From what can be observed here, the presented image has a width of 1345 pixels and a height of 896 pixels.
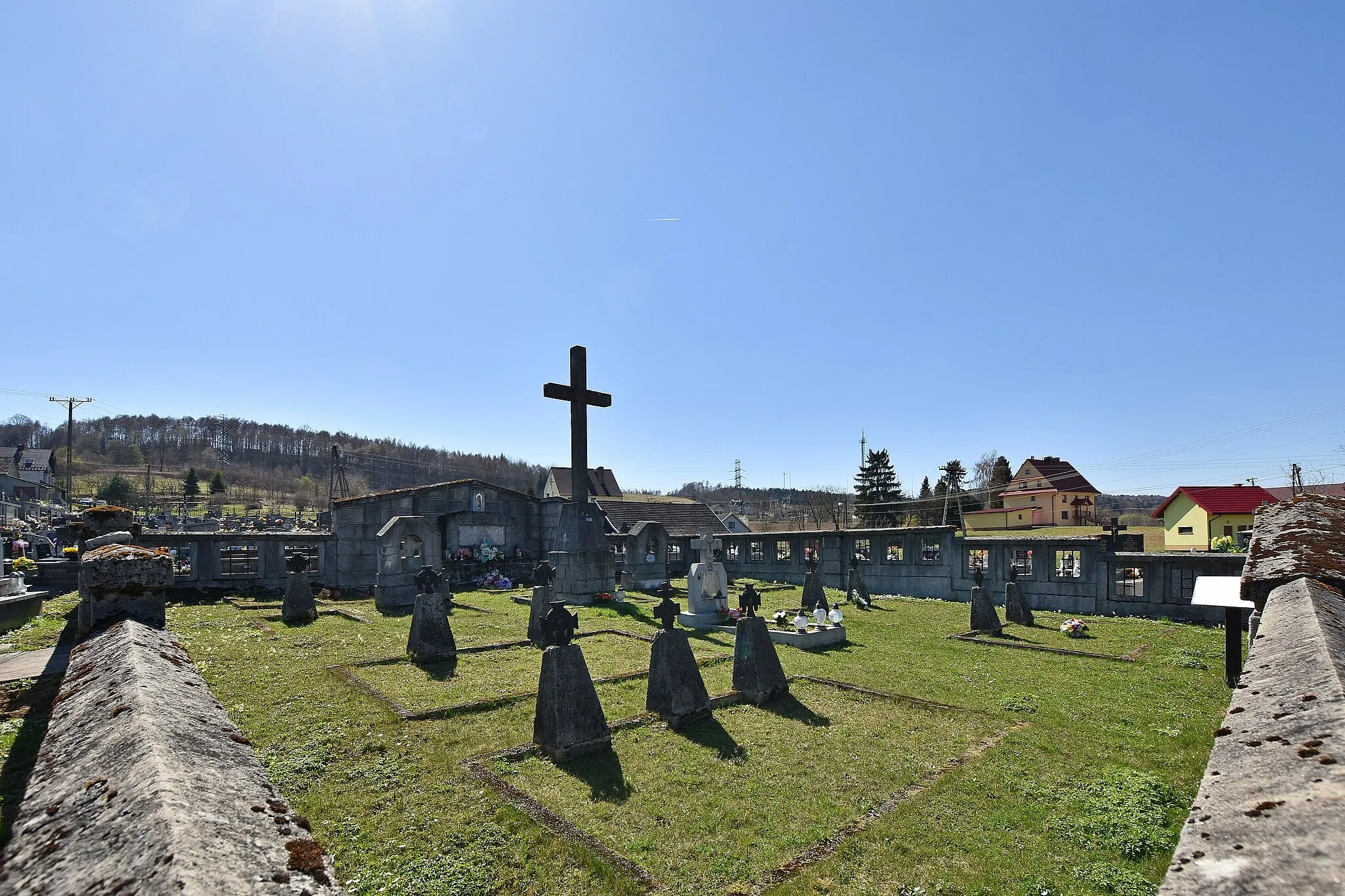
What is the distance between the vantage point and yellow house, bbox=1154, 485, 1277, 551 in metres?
32.0

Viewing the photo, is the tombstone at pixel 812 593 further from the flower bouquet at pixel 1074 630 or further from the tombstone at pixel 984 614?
the flower bouquet at pixel 1074 630

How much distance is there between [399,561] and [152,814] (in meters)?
15.7

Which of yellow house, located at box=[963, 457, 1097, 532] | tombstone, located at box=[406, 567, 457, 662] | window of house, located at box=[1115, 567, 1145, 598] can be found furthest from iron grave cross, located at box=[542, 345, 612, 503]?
yellow house, located at box=[963, 457, 1097, 532]

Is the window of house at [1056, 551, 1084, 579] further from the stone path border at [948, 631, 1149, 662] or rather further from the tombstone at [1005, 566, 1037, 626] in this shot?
the stone path border at [948, 631, 1149, 662]

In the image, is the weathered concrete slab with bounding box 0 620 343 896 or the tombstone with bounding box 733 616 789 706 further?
the tombstone with bounding box 733 616 789 706

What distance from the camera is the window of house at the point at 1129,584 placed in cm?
1427

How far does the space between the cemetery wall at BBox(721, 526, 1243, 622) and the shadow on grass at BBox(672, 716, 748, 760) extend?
10772 millimetres

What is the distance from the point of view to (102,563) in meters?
4.36

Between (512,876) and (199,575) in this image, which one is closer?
(512,876)

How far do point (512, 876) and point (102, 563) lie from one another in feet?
11.1

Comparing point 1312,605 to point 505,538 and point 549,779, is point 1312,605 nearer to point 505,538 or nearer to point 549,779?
point 549,779

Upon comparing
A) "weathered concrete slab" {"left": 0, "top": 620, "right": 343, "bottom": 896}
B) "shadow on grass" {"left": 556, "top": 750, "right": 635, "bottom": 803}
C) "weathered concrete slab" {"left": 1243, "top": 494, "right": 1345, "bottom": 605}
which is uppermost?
"weathered concrete slab" {"left": 1243, "top": 494, "right": 1345, "bottom": 605}

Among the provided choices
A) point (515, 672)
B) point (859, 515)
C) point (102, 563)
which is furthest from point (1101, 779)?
point (859, 515)

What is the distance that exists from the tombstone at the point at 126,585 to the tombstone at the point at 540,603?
686 cm
